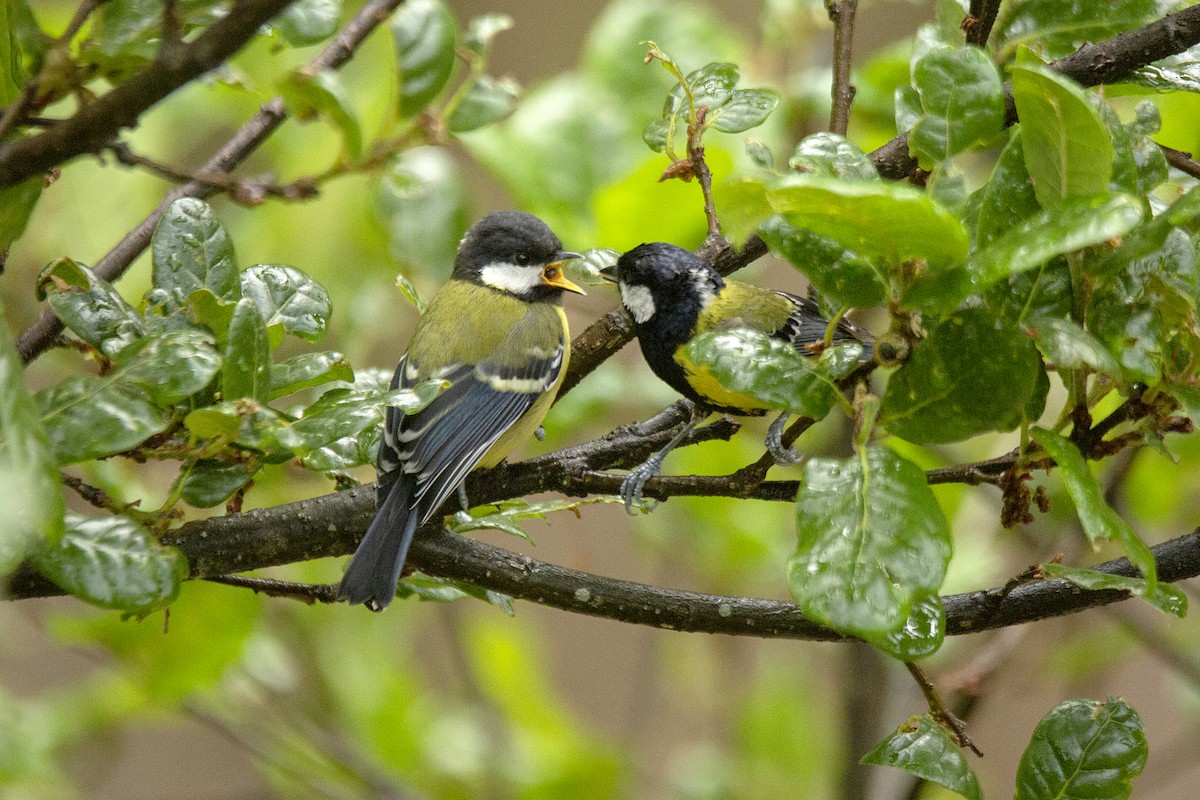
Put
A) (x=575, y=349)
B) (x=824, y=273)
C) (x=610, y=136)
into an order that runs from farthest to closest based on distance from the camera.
Result: (x=610, y=136) < (x=575, y=349) < (x=824, y=273)

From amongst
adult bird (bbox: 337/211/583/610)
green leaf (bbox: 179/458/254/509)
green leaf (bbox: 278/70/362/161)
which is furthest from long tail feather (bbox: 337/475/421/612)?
green leaf (bbox: 278/70/362/161)

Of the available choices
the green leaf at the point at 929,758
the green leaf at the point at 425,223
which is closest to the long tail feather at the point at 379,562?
the green leaf at the point at 929,758

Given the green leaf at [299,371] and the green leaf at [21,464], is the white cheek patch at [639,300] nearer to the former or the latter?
the green leaf at [299,371]

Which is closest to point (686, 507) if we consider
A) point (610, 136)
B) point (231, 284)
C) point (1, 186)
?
point (610, 136)

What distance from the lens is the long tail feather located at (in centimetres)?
109

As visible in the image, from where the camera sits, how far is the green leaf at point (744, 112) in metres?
1.07

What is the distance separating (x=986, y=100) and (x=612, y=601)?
1.71ft

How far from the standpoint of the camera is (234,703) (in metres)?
2.19

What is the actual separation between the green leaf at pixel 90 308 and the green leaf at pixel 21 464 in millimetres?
251

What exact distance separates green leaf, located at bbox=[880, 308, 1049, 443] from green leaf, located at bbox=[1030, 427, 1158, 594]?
61 mm

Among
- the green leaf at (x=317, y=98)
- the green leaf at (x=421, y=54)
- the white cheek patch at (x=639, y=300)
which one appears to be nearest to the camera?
the green leaf at (x=317, y=98)

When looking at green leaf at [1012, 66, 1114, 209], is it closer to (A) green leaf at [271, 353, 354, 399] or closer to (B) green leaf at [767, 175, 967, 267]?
(B) green leaf at [767, 175, 967, 267]

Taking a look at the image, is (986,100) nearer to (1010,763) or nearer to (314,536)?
(314,536)

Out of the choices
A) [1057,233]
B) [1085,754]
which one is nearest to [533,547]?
[1085,754]
